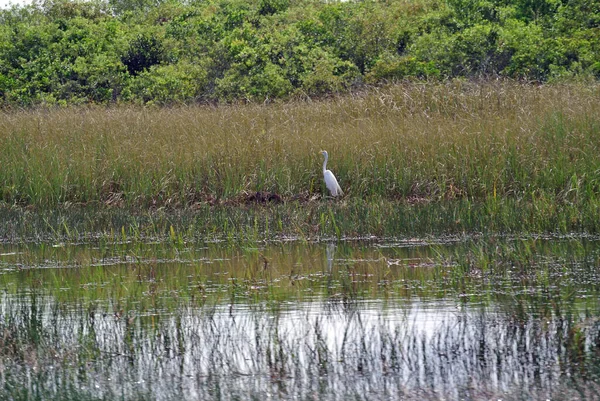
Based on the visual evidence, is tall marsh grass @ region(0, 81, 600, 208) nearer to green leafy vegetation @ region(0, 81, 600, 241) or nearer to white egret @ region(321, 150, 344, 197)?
green leafy vegetation @ region(0, 81, 600, 241)

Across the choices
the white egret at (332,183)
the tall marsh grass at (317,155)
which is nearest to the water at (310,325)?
the tall marsh grass at (317,155)

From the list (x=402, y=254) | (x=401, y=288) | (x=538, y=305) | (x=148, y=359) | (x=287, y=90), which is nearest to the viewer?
(x=148, y=359)

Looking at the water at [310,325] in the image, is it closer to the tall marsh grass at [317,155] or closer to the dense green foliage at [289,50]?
the tall marsh grass at [317,155]

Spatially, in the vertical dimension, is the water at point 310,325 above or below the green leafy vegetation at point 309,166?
below

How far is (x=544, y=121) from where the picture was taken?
11328 millimetres

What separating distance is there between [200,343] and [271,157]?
21.9 ft

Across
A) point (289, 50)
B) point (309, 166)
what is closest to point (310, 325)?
point (309, 166)

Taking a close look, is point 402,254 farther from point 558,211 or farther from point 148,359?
point 148,359

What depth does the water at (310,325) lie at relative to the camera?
4.36 metres

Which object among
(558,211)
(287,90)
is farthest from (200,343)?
(287,90)

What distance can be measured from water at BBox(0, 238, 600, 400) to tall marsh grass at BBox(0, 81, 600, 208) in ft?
9.42

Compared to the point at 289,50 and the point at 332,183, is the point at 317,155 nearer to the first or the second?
the point at 332,183

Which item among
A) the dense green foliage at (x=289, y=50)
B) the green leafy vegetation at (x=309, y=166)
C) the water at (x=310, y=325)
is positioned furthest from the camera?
the dense green foliage at (x=289, y=50)

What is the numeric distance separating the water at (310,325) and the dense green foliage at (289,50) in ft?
34.1
